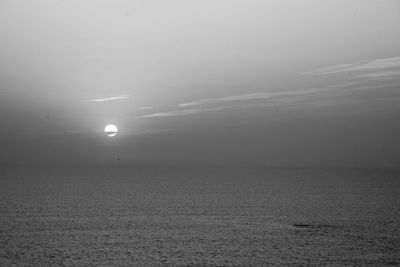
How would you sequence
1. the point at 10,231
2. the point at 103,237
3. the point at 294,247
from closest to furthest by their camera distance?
the point at 294,247, the point at 103,237, the point at 10,231

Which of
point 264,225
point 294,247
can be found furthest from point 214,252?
point 264,225

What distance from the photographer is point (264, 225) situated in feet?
264

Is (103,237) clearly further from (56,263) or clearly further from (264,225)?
(264,225)

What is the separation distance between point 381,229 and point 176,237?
33414mm

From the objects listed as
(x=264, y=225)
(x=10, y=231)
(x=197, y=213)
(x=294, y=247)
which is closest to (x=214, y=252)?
(x=294, y=247)

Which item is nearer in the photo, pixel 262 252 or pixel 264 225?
pixel 262 252

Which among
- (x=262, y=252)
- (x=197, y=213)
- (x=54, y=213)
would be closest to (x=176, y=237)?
(x=262, y=252)

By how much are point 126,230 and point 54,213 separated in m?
30.5

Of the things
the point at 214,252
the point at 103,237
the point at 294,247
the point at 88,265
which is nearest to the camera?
the point at 88,265

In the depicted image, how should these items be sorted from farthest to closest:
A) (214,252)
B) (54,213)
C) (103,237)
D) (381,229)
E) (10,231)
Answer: (54,213) → (381,229) → (10,231) → (103,237) → (214,252)

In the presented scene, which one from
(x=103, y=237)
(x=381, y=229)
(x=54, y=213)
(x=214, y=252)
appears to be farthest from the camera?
(x=54, y=213)

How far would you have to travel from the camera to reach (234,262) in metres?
49.9

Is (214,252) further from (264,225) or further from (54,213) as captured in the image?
(54,213)

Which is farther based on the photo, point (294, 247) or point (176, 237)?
point (176, 237)
